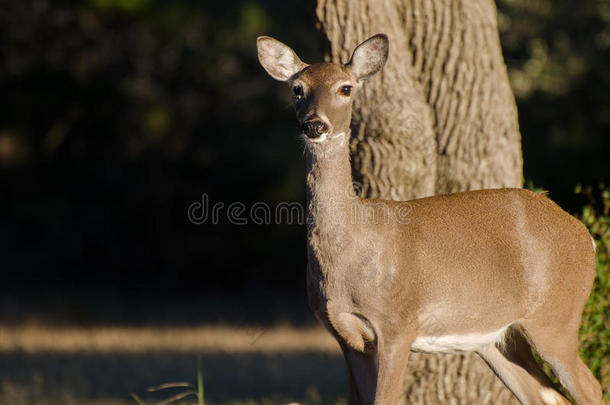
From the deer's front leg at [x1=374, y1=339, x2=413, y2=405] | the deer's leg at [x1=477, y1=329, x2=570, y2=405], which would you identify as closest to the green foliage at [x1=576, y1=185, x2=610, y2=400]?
the deer's leg at [x1=477, y1=329, x2=570, y2=405]

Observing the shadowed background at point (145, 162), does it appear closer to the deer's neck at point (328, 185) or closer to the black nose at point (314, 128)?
the deer's neck at point (328, 185)

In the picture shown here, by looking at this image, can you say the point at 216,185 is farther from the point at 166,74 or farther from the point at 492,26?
the point at 492,26

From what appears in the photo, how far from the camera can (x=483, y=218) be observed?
16.5ft

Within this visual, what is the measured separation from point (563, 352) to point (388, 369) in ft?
3.57

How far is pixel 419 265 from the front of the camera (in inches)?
189

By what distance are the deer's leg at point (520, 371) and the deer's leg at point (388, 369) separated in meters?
0.97

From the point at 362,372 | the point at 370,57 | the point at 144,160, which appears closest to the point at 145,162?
the point at 144,160

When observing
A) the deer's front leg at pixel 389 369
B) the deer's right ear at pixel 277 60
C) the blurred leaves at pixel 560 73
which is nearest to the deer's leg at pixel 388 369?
the deer's front leg at pixel 389 369

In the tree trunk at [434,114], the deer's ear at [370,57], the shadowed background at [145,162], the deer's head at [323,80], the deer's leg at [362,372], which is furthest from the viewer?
the shadowed background at [145,162]

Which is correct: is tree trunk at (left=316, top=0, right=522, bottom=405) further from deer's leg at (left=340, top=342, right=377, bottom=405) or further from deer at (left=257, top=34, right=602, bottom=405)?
deer's leg at (left=340, top=342, right=377, bottom=405)

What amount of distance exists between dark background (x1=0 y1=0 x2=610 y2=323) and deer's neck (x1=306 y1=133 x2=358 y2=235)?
10.6 metres

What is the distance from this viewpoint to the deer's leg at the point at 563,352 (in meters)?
4.95

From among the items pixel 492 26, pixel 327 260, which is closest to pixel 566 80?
pixel 492 26

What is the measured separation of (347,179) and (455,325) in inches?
39.2
